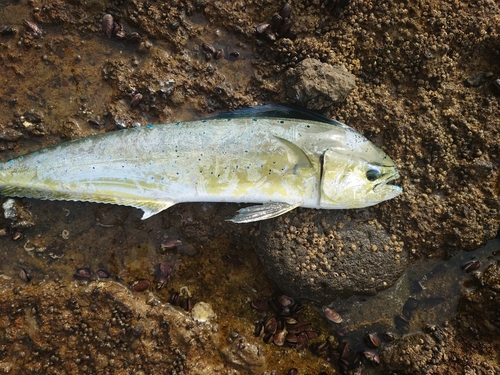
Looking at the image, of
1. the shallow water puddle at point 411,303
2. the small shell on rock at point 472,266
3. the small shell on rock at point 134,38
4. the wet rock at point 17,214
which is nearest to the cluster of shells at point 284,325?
the shallow water puddle at point 411,303

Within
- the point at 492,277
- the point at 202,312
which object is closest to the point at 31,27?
the point at 202,312

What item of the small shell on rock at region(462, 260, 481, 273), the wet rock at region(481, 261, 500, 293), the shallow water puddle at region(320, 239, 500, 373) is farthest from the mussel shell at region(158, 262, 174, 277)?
the wet rock at region(481, 261, 500, 293)

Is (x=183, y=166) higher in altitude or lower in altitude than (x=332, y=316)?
higher

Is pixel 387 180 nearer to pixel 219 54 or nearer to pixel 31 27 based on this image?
pixel 219 54

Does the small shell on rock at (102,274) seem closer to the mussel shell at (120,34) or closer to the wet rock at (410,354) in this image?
the mussel shell at (120,34)

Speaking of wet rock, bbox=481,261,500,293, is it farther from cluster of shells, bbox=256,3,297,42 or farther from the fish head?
cluster of shells, bbox=256,3,297,42

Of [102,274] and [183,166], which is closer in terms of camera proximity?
[183,166]
